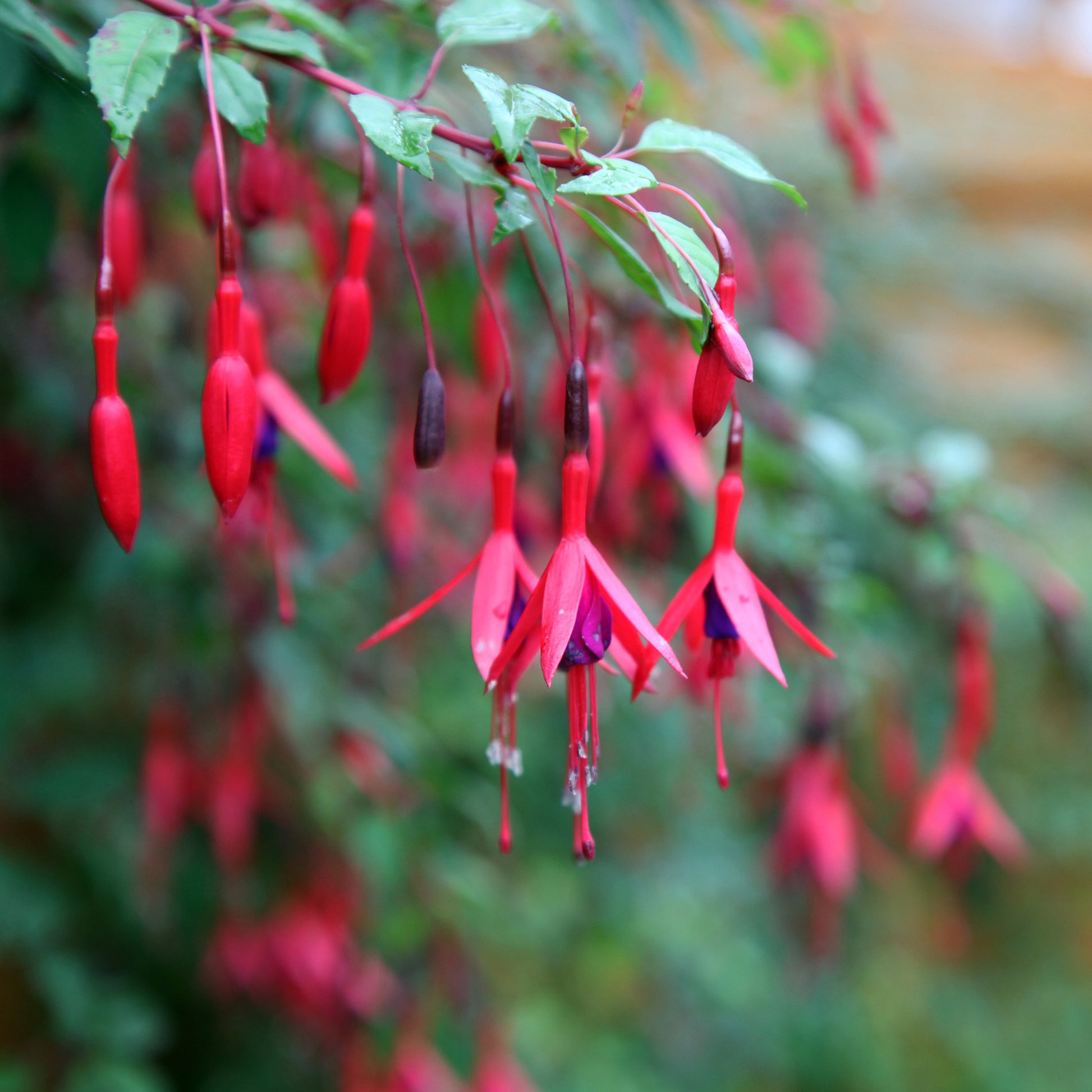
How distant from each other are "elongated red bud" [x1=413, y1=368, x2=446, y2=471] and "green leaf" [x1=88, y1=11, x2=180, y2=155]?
0.14 m

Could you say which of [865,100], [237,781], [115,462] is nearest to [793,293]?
[865,100]

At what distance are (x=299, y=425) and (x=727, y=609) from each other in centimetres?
21

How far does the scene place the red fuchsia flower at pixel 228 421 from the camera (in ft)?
1.11

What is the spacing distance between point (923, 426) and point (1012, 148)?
1833mm

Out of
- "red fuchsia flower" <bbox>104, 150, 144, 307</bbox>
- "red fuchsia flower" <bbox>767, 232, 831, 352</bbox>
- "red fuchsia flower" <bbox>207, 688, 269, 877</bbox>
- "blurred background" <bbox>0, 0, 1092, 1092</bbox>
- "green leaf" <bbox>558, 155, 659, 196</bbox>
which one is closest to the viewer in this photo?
"green leaf" <bbox>558, 155, 659, 196</bbox>

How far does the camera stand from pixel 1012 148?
3189 mm

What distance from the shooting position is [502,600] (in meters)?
0.39

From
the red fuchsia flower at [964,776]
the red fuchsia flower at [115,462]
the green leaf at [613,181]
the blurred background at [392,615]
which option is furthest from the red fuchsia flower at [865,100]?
the red fuchsia flower at [115,462]

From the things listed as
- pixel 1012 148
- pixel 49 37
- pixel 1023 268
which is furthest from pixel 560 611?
pixel 1012 148

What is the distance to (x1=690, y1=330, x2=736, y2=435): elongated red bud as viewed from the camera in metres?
0.33

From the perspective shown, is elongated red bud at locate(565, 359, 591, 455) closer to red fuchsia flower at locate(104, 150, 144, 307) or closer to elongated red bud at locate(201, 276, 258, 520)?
elongated red bud at locate(201, 276, 258, 520)

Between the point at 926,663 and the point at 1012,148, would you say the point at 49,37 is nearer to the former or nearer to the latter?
the point at 926,663

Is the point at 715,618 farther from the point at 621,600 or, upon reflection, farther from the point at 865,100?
the point at 865,100

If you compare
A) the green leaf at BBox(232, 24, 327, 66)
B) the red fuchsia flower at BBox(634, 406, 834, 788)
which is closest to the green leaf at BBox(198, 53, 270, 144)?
the green leaf at BBox(232, 24, 327, 66)
